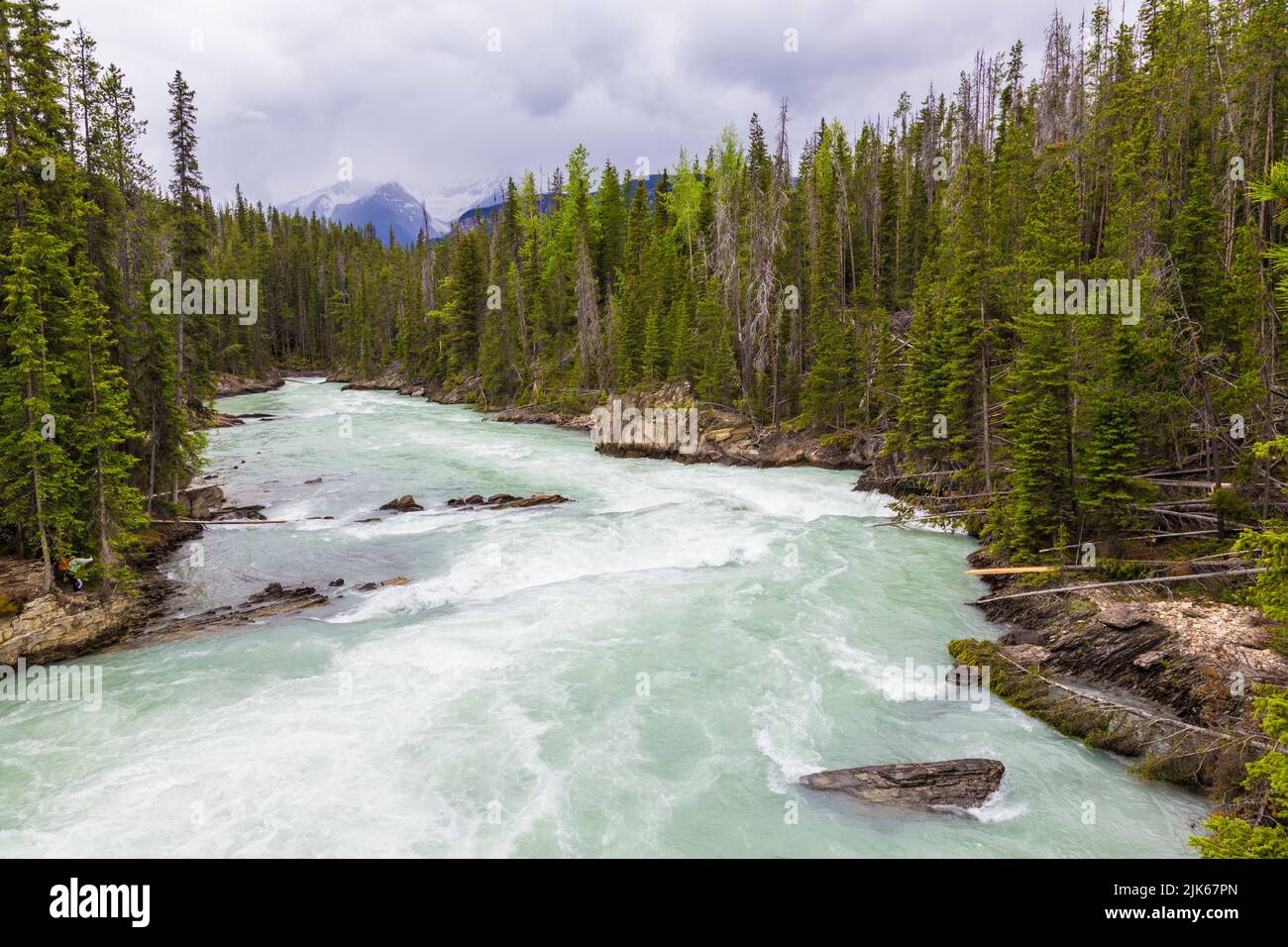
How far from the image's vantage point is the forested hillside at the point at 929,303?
1639cm

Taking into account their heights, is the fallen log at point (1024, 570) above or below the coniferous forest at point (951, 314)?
below

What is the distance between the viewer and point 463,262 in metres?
72.2

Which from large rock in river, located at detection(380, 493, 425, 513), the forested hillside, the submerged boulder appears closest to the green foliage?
the forested hillside

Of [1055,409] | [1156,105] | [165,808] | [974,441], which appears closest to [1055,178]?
[1156,105]

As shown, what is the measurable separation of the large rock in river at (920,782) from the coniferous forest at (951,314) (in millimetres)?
3416

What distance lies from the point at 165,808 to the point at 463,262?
69.4m

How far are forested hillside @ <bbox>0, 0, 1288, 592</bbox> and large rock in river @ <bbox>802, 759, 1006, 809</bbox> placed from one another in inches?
244

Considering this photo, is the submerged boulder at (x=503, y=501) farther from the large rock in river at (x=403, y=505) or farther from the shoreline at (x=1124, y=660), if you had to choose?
the shoreline at (x=1124, y=660)

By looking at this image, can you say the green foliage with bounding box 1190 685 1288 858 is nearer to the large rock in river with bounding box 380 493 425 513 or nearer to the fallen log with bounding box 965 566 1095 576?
the fallen log with bounding box 965 566 1095 576

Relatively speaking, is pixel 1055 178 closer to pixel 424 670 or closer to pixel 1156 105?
pixel 1156 105

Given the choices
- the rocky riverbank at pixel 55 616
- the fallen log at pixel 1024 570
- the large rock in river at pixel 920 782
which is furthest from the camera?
the fallen log at pixel 1024 570

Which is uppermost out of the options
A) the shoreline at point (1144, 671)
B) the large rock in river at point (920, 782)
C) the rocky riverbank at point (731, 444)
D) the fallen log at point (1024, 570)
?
the rocky riverbank at point (731, 444)

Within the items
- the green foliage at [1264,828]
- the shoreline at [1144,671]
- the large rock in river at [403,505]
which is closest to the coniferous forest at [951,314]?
the green foliage at [1264,828]

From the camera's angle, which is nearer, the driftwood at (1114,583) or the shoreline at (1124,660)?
the shoreline at (1124,660)
